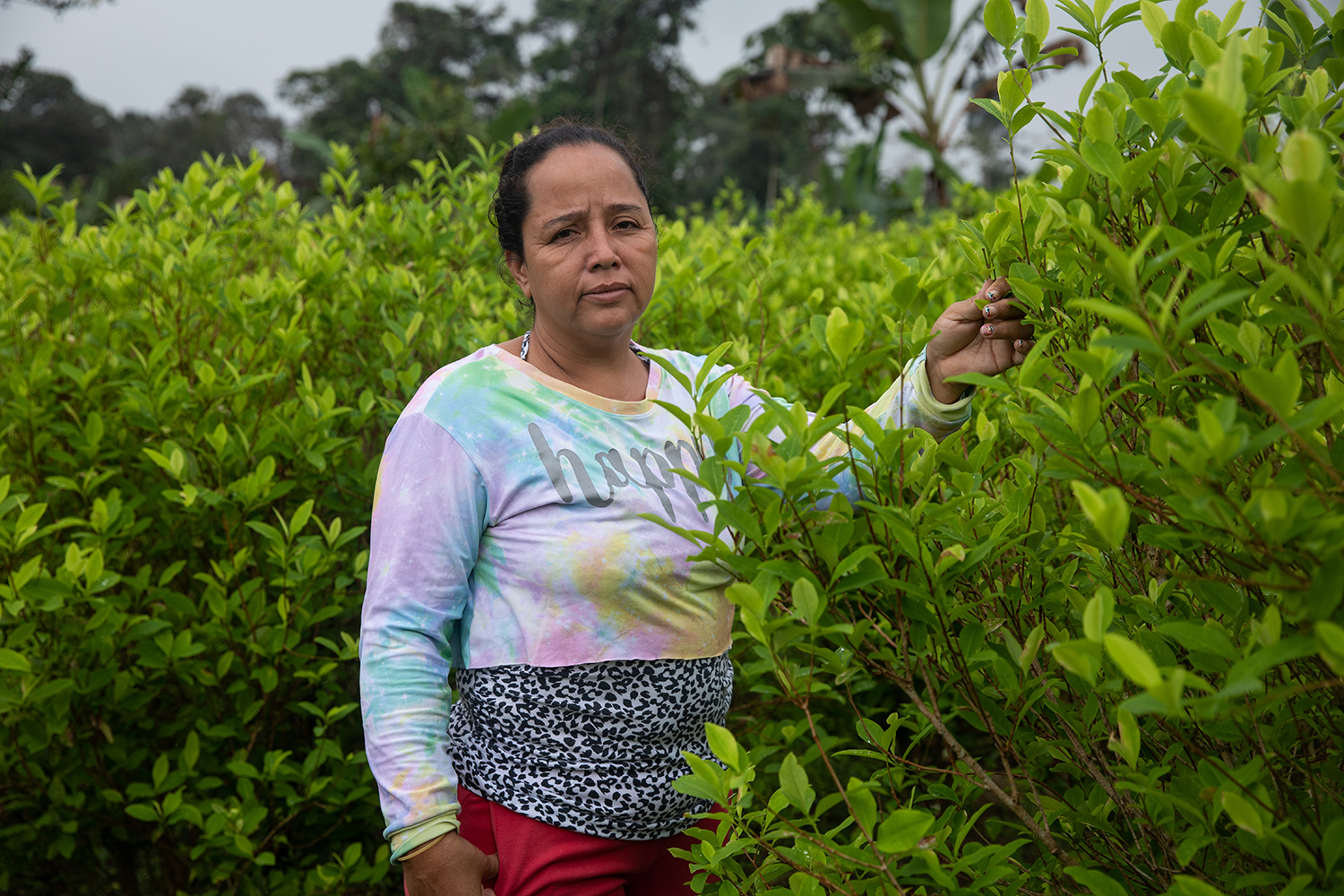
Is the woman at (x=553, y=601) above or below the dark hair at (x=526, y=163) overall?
below

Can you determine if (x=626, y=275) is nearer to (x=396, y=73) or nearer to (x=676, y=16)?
(x=676, y=16)

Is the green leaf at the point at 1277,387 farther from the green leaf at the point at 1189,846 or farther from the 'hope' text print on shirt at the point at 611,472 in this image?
the 'hope' text print on shirt at the point at 611,472

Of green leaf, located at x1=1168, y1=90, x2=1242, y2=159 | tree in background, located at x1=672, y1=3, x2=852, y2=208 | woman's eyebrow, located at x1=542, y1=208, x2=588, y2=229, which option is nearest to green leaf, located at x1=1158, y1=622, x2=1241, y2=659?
green leaf, located at x1=1168, y1=90, x2=1242, y2=159

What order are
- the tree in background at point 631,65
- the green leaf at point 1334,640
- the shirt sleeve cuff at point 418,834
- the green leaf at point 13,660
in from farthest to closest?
1. the tree in background at point 631,65
2. the green leaf at point 13,660
3. the shirt sleeve cuff at point 418,834
4. the green leaf at point 1334,640

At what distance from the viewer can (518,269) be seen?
1929 mm

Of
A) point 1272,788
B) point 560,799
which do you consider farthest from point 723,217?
point 1272,788

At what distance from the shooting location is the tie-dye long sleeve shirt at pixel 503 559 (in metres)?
1.57

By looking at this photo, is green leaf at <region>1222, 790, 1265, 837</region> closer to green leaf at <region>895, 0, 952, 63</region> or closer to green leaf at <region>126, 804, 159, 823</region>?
green leaf at <region>126, 804, 159, 823</region>

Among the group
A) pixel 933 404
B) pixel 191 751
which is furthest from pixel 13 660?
Result: pixel 933 404

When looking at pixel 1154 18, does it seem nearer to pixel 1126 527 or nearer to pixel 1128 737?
pixel 1126 527

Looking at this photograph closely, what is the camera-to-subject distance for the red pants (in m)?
1.64

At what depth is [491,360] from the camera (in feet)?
5.70

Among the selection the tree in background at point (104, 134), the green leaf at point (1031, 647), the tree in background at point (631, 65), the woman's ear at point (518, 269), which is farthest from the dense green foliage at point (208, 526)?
the tree in background at point (631, 65)

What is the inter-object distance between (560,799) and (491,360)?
0.75 metres
